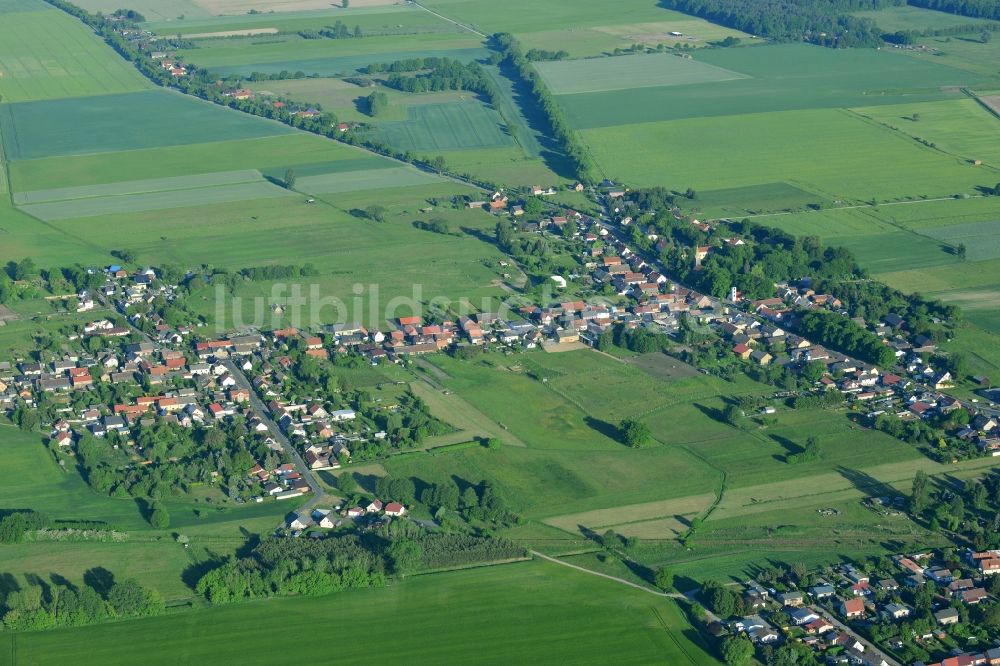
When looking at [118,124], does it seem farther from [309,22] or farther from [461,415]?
[461,415]

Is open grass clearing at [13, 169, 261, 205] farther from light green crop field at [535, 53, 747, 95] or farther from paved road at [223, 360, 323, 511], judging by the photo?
paved road at [223, 360, 323, 511]

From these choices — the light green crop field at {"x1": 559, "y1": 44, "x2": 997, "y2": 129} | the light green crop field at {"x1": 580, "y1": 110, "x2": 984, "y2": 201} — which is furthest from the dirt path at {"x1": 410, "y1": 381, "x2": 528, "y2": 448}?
the light green crop field at {"x1": 559, "y1": 44, "x2": 997, "y2": 129}

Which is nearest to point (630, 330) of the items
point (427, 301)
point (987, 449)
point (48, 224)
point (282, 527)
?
point (427, 301)

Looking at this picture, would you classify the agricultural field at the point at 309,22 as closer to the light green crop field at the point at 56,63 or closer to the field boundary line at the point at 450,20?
the field boundary line at the point at 450,20

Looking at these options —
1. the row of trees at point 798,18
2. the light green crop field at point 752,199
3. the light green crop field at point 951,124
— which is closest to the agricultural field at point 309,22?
the row of trees at point 798,18

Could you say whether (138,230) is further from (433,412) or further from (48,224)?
(433,412)

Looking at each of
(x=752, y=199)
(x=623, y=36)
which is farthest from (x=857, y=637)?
(x=623, y=36)
